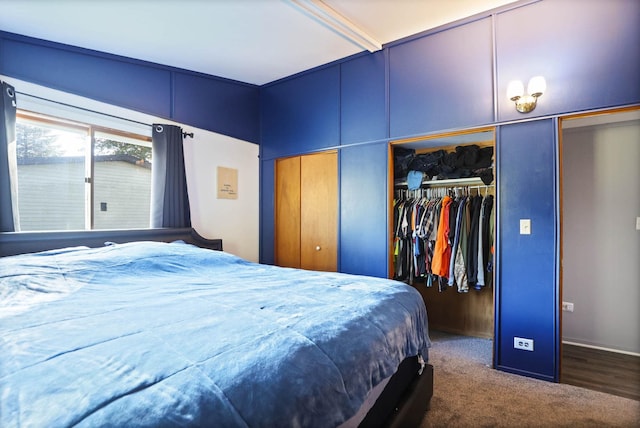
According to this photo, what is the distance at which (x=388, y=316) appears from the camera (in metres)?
1.47

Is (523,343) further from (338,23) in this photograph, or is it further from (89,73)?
(89,73)

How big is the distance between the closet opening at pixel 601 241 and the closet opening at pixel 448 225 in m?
0.65

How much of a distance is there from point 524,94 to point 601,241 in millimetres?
1660

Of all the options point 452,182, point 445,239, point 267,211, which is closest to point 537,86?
point 452,182

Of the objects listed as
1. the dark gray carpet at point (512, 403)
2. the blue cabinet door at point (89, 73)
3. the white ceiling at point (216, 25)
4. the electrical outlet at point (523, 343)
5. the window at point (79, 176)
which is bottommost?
the dark gray carpet at point (512, 403)

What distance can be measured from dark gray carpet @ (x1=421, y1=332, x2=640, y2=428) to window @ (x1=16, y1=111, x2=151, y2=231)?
290cm

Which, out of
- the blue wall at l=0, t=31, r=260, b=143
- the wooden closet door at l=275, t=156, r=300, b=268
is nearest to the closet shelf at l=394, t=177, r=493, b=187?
the wooden closet door at l=275, t=156, r=300, b=268

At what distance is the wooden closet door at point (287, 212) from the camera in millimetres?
3818

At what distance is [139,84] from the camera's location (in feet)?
9.78

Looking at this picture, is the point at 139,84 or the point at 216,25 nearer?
the point at 216,25

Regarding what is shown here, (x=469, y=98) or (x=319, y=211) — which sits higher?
(x=469, y=98)

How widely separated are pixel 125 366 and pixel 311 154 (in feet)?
10.1

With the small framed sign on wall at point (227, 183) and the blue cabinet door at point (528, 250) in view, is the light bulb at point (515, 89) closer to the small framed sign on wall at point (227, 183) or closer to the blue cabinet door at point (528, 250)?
the blue cabinet door at point (528, 250)

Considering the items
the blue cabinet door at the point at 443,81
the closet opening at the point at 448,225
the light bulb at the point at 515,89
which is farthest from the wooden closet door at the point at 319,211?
the light bulb at the point at 515,89
